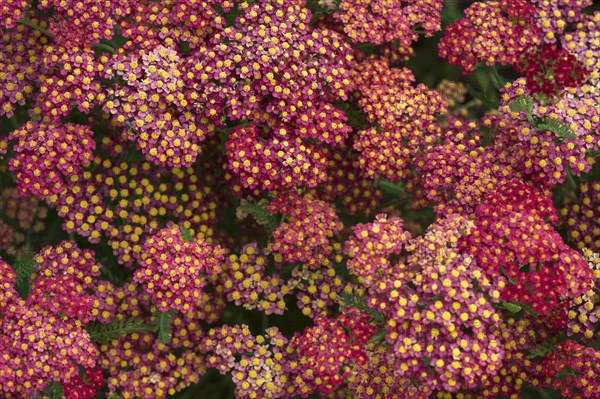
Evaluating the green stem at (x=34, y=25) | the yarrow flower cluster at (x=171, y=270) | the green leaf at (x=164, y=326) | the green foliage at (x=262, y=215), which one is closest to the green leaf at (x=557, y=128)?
the green foliage at (x=262, y=215)

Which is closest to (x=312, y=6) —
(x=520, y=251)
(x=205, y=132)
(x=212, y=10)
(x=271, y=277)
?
(x=212, y=10)

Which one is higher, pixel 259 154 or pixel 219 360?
pixel 259 154

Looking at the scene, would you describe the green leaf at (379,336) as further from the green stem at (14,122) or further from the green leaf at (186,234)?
the green stem at (14,122)

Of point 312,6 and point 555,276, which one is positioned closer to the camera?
point 555,276

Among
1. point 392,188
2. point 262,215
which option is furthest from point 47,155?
point 392,188

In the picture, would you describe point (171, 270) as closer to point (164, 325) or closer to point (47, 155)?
point (164, 325)

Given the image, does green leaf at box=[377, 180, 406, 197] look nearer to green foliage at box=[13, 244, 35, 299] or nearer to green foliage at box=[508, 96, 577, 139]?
green foliage at box=[508, 96, 577, 139]

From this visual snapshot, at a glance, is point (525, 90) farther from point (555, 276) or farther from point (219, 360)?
point (219, 360)

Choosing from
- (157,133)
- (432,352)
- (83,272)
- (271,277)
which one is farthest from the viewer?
(271,277)
